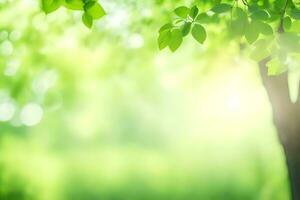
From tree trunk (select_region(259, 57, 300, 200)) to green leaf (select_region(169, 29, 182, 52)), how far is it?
2.98 meters

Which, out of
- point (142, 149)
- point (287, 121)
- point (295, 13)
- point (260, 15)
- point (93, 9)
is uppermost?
point (93, 9)

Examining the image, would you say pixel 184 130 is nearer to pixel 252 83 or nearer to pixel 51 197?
pixel 51 197

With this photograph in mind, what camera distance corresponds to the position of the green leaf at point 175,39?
3.44m

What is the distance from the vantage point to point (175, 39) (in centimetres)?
345

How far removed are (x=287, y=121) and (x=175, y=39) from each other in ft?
10.0

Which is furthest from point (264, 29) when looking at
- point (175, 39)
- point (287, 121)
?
point (287, 121)

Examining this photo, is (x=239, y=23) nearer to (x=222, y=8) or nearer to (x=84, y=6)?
(x=222, y=8)

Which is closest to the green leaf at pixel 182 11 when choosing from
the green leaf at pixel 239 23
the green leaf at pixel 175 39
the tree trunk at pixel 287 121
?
the green leaf at pixel 175 39

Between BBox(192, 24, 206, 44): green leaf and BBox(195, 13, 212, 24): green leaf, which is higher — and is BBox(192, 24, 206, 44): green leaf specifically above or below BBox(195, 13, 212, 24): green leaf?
below

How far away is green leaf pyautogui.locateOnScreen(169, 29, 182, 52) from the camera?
344 cm

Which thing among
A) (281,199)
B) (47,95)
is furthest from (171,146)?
(47,95)

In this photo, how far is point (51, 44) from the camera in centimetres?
1159

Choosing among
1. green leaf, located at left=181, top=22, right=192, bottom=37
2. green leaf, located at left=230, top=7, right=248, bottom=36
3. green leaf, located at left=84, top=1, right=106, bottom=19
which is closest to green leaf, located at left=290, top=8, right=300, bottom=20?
green leaf, located at left=230, top=7, right=248, bottom=36

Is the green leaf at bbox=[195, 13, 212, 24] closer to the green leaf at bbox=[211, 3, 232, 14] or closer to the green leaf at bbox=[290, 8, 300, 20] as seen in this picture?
the green leaf at bbox=[211, 3, 232, 14]
